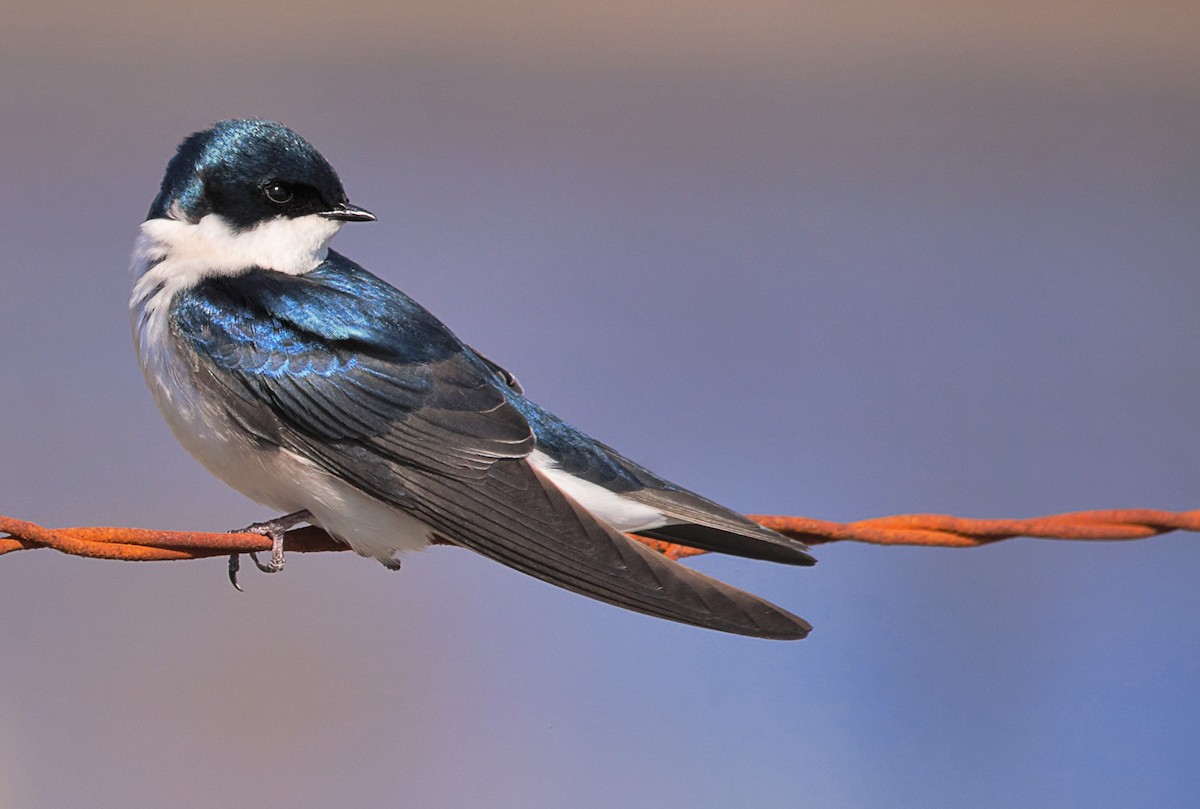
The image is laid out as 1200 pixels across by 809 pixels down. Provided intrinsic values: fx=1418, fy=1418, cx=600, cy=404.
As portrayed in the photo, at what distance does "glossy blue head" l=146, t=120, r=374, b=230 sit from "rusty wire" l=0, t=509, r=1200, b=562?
692 millimetres

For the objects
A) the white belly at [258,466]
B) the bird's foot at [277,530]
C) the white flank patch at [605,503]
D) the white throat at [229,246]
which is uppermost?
the white throat at [229,246]

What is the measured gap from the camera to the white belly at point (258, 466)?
1.95 metres

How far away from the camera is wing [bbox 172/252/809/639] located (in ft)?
6.07

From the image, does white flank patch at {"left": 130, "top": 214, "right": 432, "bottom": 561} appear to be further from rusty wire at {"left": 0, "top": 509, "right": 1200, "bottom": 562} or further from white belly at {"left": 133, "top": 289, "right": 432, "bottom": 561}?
rusty wire at {"left": 0, "top": 509, "right": 1200, "bottom": 562}

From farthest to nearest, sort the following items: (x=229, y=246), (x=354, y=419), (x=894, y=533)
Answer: (x=229, y=246)
(x=354, y=419)
(x=894, y=533)

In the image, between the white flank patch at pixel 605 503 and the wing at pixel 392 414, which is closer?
the wing at pixel 392 414

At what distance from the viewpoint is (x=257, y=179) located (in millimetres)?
2135

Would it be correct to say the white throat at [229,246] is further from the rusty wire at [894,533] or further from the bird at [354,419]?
the rusty wire at [894,533]

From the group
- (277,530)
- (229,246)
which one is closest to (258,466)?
(277,530)

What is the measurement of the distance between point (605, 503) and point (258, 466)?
49 centimetres

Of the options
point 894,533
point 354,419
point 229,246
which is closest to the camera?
point 894,533

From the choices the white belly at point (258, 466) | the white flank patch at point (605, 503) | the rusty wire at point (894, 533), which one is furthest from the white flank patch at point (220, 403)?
the rusty wire at point (894, 533)

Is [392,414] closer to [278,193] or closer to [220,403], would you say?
[220,403]

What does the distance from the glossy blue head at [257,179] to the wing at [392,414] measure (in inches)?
5.2
